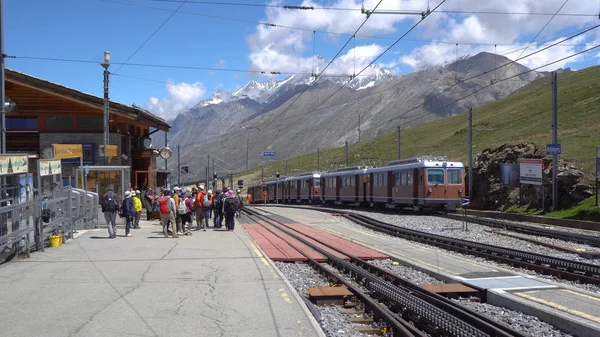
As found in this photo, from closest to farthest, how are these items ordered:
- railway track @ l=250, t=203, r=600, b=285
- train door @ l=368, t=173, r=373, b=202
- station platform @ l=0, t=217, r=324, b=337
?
station platform @ l=0, t=217, r=324, b=337, railway track @ l=250, t=203, r=600, b=285, train door @ l=368, t=173, r=373, b=202

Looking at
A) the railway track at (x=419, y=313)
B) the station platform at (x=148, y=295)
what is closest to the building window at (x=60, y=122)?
the station platform at (x=148, y=295)

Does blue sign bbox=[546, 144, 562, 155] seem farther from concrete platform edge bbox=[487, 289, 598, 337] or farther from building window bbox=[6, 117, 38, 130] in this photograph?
building window bbox=[6, 117, 38, 130]

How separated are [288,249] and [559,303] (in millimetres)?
9296

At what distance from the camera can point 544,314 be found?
Result: 859 centimetres

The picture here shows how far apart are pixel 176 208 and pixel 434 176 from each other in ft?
Answer: 53.5

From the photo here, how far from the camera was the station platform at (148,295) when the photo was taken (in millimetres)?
7570

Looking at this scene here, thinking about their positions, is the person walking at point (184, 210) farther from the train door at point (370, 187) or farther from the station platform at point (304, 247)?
the train door at point (370, 187)

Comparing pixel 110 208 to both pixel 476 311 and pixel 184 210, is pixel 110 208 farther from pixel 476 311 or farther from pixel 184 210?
pixel 476 311

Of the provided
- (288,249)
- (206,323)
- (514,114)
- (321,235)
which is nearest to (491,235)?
(321,235)

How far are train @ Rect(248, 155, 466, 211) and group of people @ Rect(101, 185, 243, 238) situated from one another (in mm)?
12517

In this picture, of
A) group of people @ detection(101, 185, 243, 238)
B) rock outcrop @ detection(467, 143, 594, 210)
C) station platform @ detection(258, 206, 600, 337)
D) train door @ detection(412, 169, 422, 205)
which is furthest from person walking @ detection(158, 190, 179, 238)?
rock outcrop @ detection(467, 143, 594, 210)

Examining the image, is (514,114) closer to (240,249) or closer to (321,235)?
(321,235)

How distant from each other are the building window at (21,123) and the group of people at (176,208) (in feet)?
38.0

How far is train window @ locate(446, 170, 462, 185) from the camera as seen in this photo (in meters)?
33.5
